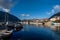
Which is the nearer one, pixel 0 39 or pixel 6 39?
pixel 0 39

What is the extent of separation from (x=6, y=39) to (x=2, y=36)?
145 cm

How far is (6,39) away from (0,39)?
6.51 feet

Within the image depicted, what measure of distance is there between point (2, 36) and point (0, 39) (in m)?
0.91

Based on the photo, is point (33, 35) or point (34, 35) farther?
point (34, 35)

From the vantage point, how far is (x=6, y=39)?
26516 millimetres

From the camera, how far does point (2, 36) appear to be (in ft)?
83.6

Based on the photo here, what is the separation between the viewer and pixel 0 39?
2475 centimetres
